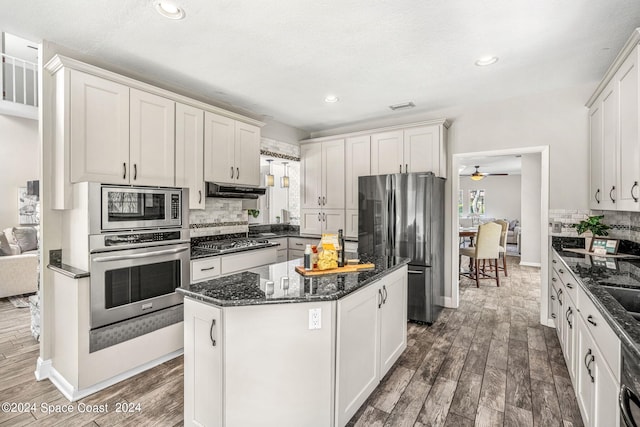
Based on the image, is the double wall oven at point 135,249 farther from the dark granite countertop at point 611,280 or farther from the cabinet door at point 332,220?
the dark granite countertop at point 611,280

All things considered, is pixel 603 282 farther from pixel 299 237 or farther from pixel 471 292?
pixel 299 237

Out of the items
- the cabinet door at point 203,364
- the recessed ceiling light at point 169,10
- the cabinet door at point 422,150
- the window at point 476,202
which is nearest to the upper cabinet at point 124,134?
the recessed ceiling light at point 169,10

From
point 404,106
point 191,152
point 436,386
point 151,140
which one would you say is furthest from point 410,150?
point 151,140

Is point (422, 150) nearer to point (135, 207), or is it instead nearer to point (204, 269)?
point (204, 269)

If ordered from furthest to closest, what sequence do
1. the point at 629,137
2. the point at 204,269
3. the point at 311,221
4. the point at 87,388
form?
the point at 311,221 < the point at 204,269 < the point at 87,388 < the point at 629,137

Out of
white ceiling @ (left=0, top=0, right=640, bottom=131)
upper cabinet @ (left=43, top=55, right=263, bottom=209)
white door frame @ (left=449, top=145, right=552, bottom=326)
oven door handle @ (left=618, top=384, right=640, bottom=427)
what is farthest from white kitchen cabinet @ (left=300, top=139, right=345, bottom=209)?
oven door handle @ (left=618, top=384, right=640, bottom=427)

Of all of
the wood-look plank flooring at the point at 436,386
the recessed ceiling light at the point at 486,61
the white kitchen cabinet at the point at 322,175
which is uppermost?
the recessed ceiling light at the point at 486,61

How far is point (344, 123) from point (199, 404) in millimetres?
4225

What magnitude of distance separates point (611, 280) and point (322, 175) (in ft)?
12.1

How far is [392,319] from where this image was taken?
247 cm

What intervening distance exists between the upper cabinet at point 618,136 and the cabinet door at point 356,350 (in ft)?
6.19

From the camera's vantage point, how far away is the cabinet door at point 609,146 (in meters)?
2.48

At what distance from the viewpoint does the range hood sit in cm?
346

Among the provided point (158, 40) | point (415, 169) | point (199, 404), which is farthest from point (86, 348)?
point (415, 169)
